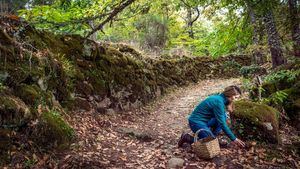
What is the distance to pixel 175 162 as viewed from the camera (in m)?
4.29

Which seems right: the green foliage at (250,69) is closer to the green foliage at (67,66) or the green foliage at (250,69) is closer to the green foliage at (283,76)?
the green foliage at (283,76)

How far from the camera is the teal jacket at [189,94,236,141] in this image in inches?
179

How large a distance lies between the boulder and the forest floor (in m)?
0.21

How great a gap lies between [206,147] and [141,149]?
4.16 feet

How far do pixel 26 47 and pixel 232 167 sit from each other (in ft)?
13.7

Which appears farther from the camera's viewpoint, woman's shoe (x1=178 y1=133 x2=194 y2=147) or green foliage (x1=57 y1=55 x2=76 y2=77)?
green foliage (x1=57 y1=55 x2=76 y2=77)

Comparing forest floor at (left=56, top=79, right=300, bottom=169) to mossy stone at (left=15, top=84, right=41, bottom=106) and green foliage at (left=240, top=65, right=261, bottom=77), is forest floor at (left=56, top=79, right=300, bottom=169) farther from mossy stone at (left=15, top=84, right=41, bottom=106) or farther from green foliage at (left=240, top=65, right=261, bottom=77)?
green foliage at (left=240, top=65, right=261, bottom=77)

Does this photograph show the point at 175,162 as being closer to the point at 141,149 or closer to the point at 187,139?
the point at 187,139

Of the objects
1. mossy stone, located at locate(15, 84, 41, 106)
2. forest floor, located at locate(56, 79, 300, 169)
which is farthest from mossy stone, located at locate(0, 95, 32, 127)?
forest floor, located at locate(56, 79, 300, 169)

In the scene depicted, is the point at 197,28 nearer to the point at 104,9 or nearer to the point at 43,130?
the point at 104,9

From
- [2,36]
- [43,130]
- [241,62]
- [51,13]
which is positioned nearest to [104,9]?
[51,13]

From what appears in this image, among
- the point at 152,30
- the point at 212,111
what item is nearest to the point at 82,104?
the point at 212,111

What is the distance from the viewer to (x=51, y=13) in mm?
6090

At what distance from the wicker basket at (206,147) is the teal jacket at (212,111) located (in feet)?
1.01
